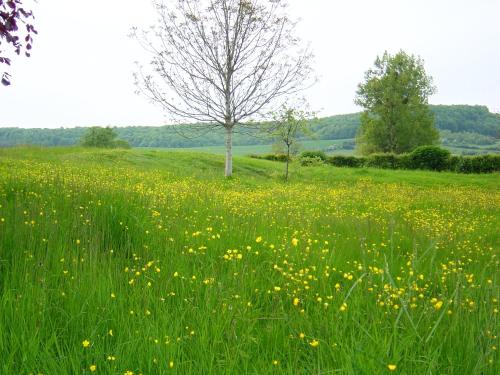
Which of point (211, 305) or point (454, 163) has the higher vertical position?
point (211, 305)

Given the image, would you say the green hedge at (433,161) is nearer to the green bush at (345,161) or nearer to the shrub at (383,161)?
the shrub at (383,161)

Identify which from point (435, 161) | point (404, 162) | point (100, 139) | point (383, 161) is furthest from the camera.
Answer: point (100, 139)

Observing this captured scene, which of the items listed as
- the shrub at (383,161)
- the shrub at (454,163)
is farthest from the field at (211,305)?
the shrub at (383,161)

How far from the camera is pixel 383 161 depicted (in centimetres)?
4281

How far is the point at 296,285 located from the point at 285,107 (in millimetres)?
21524

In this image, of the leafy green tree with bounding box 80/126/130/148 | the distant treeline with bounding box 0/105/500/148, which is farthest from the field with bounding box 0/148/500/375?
the leafy green tree with bounding box 80/126/130/148

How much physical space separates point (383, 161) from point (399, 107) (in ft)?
48.0

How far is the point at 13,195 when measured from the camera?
22.1 ft

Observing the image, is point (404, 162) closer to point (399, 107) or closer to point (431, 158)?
point (431, 158)

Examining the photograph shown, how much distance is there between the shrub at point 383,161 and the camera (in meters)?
42.2

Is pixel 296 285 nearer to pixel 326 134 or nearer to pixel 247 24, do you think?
pixel 247 24

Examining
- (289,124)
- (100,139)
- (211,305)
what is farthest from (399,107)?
(100,139)

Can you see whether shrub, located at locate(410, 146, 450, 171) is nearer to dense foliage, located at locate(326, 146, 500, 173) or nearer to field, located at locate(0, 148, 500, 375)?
dense foliage, located at locate(326, 146, 500, 173)

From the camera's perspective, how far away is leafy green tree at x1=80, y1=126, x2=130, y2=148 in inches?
3506
